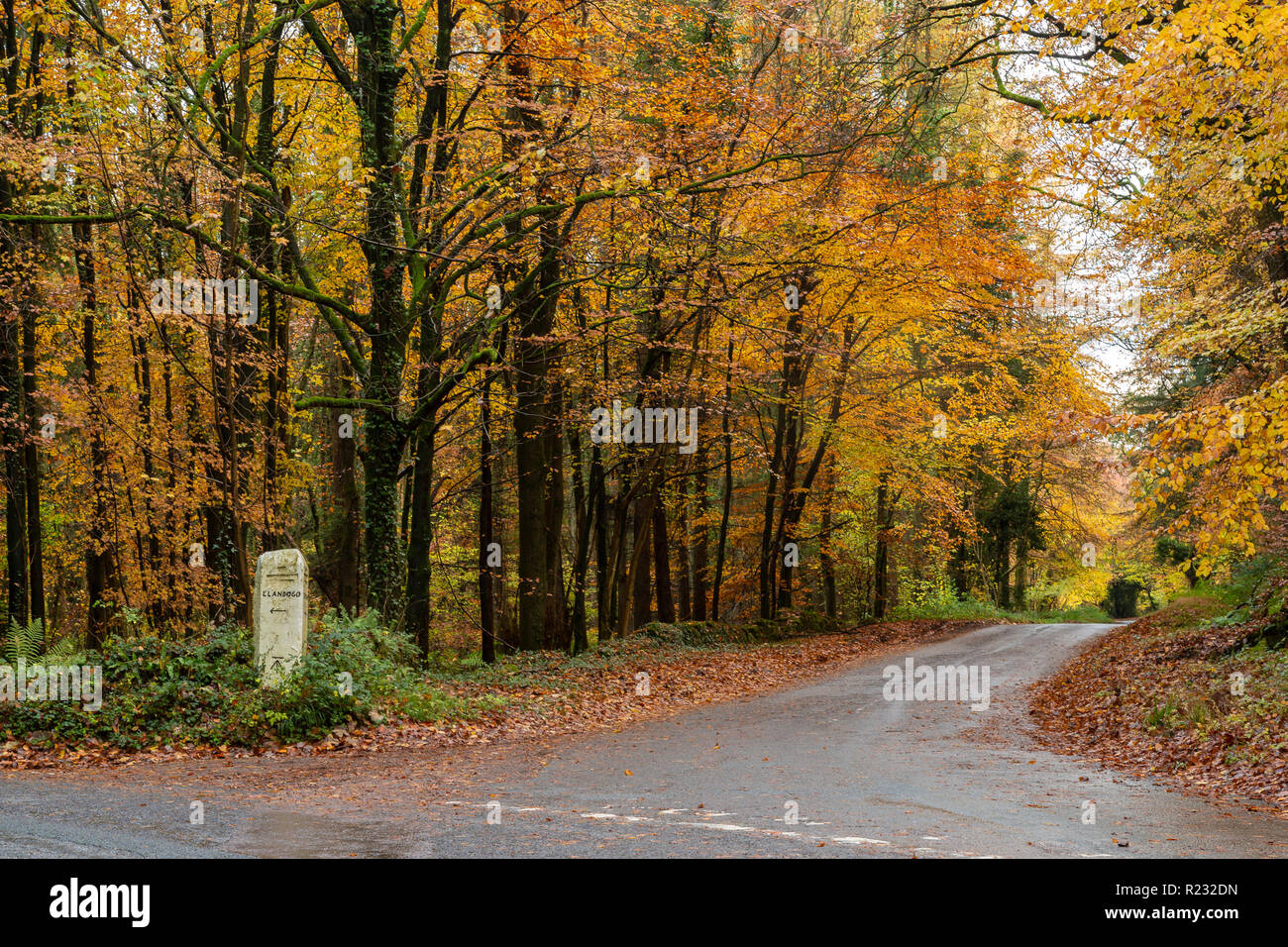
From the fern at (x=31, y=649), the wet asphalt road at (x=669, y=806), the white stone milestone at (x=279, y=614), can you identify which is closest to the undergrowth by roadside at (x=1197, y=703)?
the wet asphalt road at (x=669, y=806)

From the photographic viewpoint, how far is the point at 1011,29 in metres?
11.1

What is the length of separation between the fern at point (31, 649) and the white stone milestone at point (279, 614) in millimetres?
2414

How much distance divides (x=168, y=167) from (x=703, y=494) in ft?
63.6

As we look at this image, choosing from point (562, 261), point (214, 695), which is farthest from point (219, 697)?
point (562, 261)

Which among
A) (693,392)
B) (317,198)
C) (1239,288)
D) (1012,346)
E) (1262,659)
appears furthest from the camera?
(1012,346)

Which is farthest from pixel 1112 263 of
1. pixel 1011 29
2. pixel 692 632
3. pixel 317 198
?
pixel 317 198

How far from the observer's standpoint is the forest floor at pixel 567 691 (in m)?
9.98

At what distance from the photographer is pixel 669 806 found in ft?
24.6

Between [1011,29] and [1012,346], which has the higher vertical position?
[1011,29]

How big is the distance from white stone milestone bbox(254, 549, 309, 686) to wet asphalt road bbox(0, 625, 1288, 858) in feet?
5.96

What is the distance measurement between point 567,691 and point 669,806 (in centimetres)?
774

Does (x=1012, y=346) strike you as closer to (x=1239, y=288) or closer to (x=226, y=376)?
(x=1239, y=288)

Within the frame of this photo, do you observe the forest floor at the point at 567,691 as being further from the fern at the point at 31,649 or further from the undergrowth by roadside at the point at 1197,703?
the undergrowth by roadside at the point at 1197,703

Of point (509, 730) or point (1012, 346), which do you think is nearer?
point (509, 730)
